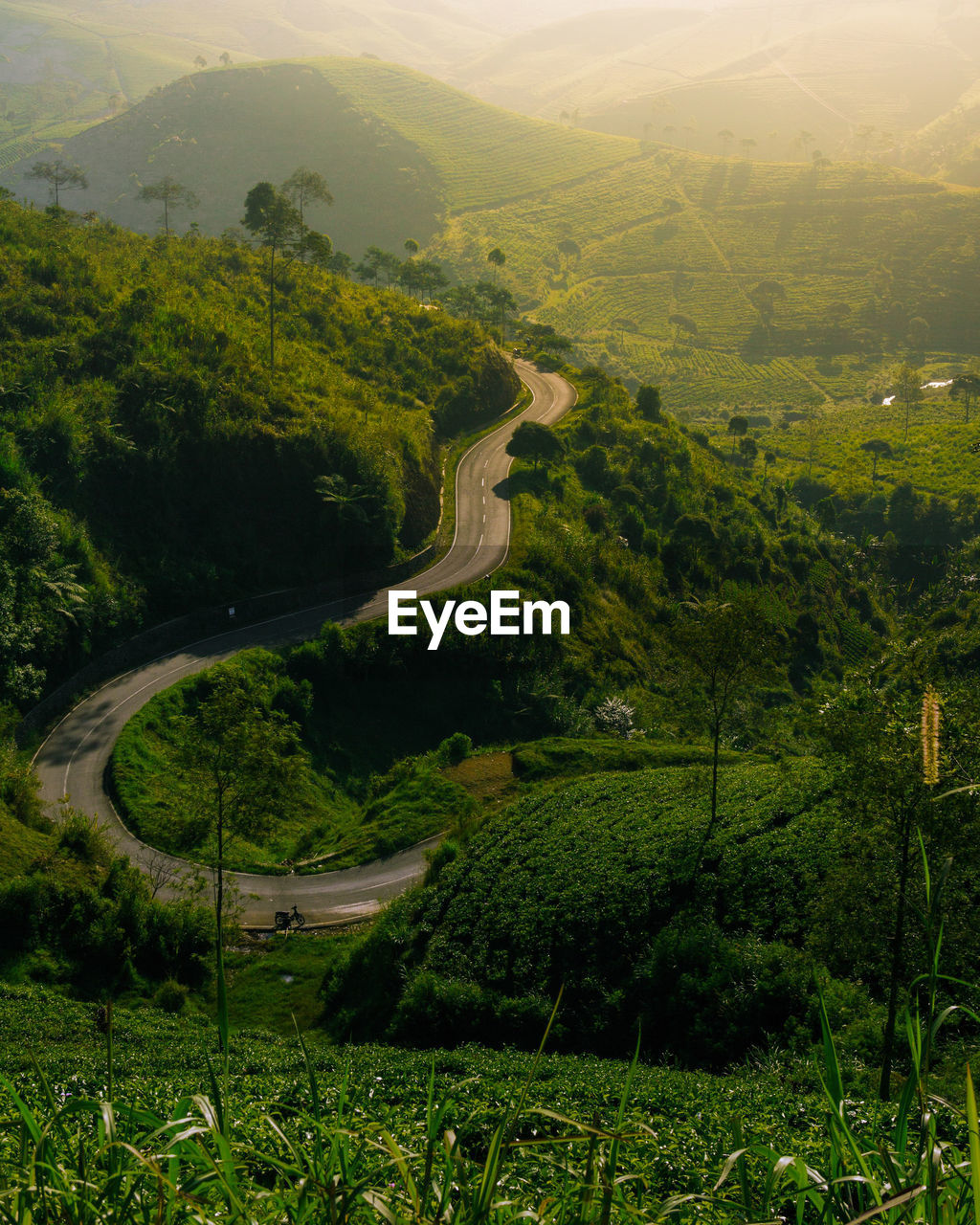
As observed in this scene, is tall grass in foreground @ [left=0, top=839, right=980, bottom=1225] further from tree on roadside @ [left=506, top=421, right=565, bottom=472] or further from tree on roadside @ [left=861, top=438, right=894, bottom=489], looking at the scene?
tree on roadside @ [left=861, top=438, right=894, bottom=489]

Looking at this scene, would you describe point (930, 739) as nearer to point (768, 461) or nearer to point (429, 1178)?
point (429, 1178)

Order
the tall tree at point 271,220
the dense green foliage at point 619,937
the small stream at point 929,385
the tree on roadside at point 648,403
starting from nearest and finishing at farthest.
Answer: the dense green foliage at point 619,937 → the tall tree at point 271,220 → the tree on roadside at point 648,403 → the small stream at point 929,385

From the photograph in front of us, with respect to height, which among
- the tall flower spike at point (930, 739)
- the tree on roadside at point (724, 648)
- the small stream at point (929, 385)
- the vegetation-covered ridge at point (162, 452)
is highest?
the small stream at point (929, 385)

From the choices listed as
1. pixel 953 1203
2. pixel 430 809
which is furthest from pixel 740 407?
pixel 953 1203

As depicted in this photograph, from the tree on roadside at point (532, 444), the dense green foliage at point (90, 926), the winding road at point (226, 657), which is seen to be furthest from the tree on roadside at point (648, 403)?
the dense green foliage at point (90, 926)

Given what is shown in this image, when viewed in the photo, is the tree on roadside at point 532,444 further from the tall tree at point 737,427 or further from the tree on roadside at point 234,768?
the tall tree at point 737,427

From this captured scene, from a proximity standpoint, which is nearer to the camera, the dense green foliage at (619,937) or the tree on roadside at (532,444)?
the dense green foliage at (619,937)
